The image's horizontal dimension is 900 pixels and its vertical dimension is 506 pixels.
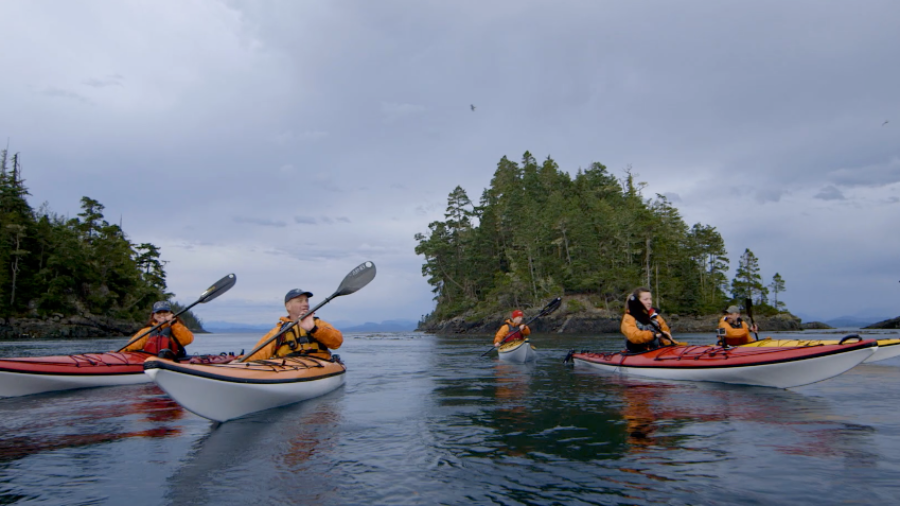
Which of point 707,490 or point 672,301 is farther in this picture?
point 672,301

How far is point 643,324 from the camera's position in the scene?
12539 millimetres

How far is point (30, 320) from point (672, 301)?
71.7 meters

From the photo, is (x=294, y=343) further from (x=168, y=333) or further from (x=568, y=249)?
(x=568, y=249)

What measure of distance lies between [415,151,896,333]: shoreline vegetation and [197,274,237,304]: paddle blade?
Answer: 42251mm

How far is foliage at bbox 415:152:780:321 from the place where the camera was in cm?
5784

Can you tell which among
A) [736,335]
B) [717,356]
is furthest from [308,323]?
[736,335]

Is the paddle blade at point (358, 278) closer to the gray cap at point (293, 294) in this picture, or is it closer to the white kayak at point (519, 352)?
the gray cap at point (293, 294)

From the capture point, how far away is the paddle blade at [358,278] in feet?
35.4

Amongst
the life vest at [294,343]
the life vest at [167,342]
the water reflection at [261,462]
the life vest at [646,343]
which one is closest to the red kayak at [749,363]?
the life vest at [646,343]

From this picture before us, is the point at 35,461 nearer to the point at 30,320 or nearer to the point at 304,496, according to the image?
the point at 304,496

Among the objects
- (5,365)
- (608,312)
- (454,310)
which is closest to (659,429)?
(5,365)

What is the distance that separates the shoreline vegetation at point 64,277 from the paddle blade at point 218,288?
54786 mm

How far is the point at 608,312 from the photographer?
5141 cm

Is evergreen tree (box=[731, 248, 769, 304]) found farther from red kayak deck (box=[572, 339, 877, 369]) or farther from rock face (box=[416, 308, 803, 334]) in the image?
red kayak deck (box=[572, 339, 877, 369])
